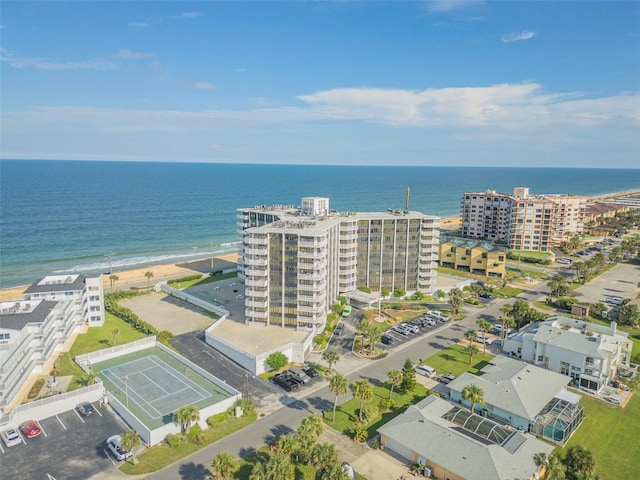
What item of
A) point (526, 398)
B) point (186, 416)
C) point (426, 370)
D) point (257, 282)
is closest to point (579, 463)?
point (526, 398)

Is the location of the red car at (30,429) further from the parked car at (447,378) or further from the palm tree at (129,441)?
the parked car at (447,378)

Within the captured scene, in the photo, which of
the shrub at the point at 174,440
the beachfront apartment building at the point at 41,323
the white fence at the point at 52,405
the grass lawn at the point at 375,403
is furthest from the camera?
the beachfront apartment building at the point at 41,323

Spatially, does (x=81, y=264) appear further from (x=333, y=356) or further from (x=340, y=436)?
(x=340, y=436)

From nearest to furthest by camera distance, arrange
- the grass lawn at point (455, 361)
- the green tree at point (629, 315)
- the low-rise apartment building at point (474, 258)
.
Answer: the grass lawn at point (455, 361) → the green tree at point (629, 315) → the low-rise apartment building at point (474, 258)

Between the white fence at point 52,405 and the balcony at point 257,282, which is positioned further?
the balcony at point 257,282

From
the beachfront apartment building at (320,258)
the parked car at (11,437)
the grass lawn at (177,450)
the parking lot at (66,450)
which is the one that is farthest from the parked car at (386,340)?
the parked car at (11,437)

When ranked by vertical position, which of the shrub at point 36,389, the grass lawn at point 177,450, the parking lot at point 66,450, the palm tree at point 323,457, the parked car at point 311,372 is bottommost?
the parking lot at point 66,450

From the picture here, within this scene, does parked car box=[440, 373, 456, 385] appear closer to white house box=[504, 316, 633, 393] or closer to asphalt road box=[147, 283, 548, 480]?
asphalt road box=[147, 283, 548, 480]

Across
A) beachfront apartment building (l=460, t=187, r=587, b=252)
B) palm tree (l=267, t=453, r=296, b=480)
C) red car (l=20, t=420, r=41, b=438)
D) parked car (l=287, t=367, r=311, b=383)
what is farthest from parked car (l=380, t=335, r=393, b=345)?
beachfront apartment building (l=460, t=187, r=587, b=252)
